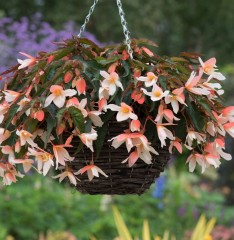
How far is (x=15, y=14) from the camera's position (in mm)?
14305

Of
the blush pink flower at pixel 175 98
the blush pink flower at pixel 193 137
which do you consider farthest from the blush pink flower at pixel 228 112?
the blush pink flower at pixel 175 98

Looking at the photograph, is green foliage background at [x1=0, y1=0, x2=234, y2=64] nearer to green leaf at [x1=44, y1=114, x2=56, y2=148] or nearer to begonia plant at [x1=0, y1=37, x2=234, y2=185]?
begonia plant at [x1=0, y1=37, x2=234, y2=185]

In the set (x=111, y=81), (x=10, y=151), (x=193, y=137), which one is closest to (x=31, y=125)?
(x=10, y=151)

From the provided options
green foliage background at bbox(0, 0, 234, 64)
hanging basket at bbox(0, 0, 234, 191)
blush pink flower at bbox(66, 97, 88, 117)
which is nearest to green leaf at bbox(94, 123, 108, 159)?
hanging basket at bbox(0, 0, 234, 191)

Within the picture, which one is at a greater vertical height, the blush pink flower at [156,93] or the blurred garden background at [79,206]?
the blush pink flower at [156,93]

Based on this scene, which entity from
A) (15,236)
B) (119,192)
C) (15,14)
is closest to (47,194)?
(15,236)

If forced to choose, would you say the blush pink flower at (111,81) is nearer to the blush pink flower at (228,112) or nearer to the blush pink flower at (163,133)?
the blush pink flower at (163,133)

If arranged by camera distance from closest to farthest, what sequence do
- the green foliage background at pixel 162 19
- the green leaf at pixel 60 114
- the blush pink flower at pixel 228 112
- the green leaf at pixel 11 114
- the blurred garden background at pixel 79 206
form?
the green leaf at pixel 60 114 → the green leaf at pixel 11 114 → the blush pink flower at pixel 228 112 → the blurred garden background at pixel 79 206 → the green foliage background at pixel 162 19

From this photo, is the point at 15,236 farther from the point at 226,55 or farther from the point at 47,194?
the point at 226,55

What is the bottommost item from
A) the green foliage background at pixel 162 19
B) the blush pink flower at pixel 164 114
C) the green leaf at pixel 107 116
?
the green leaf at pixel 107 116

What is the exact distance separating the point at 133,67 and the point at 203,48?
14.8m

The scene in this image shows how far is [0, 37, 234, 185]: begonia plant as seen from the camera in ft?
5.70

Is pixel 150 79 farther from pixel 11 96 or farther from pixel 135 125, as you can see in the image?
pixel 11 96

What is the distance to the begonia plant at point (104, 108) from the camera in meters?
1.74
